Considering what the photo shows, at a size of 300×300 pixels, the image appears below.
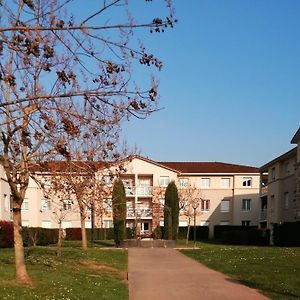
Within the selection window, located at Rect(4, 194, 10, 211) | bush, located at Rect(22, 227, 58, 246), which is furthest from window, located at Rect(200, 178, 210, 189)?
window, located at Rect(4, 194, 10, 211)

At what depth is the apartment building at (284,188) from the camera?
39250 millimetres

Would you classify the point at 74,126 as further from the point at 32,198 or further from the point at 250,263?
the point at 32,198

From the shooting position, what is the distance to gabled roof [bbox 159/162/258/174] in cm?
6197

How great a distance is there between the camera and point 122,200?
37.2m

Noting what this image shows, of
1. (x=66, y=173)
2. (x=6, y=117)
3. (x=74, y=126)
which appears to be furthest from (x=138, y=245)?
(x=74, y=126)

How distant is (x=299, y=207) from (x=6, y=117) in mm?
32496

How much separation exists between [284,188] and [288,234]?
1027 cm

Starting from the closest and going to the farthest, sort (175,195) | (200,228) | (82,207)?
(82,207)
(175,195)
(200,228)

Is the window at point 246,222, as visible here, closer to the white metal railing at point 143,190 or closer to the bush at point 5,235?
the white metal railing at point 143,190

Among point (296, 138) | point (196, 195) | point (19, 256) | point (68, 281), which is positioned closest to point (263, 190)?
point (196, 195)

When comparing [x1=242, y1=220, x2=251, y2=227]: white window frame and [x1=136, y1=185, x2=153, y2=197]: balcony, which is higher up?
[x1=136, y1=185, x2=153, y2=197]: balcony

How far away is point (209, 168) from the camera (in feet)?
208

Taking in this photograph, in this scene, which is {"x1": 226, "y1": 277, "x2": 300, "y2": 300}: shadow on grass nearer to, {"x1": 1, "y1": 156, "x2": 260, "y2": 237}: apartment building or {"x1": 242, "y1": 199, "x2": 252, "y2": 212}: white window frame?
{"x1": 1, "y1": 156, "x2": 260, "y2": 237}: apartment building

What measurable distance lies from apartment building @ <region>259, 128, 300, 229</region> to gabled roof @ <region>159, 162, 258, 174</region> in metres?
11.9
